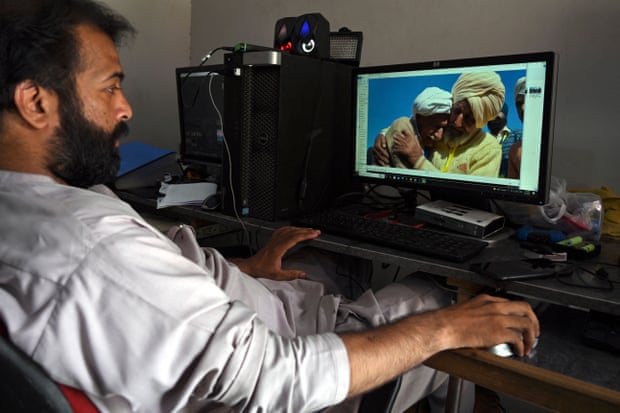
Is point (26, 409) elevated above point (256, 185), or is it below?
below

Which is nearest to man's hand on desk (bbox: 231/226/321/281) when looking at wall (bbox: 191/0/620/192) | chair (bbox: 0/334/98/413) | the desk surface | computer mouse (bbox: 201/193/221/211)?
the desk surface

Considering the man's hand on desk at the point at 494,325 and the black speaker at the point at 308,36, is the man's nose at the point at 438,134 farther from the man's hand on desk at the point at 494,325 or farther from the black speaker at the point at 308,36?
the man's hand on desk at the point at 494,325

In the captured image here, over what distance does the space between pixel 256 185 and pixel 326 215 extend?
219mm

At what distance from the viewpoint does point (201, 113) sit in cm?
191

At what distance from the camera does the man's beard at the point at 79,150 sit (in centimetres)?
81

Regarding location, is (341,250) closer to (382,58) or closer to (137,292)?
(137,292)

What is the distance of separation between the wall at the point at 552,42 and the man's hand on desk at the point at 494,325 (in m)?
0.87

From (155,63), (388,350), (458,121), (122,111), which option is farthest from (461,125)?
(155,63)

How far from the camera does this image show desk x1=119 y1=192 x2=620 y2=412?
70 cm

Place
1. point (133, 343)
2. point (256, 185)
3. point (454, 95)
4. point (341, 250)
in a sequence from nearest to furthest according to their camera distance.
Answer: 1. point (133, 343)
2. point (341, 250)
3. point (454, 95)
4. point (256, 185)

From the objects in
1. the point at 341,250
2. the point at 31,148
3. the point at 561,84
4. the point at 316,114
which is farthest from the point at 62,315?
the point at 561,84

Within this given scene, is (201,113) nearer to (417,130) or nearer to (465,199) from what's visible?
(417,130)

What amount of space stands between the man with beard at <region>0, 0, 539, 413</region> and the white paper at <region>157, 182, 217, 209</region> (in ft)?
2.07

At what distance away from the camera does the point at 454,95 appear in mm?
1277
